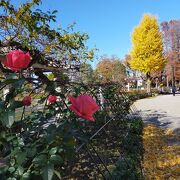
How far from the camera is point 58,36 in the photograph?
4.79 m

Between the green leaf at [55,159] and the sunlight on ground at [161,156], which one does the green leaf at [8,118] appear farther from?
the sunlight on ground at [161,156]

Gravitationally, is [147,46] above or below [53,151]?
above

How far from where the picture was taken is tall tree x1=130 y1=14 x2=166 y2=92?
37406mm

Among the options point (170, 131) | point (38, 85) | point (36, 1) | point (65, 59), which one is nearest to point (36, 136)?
point (38, 85)

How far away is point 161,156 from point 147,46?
32333 millimetres

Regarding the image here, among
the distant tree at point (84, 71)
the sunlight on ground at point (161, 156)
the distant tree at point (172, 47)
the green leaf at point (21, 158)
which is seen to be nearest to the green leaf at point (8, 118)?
the green leaf at point (21, 158)

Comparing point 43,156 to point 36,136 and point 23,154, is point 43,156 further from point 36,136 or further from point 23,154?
point 36,136

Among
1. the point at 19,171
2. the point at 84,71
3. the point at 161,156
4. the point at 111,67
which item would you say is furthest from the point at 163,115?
the point at 111,67

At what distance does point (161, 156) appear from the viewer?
6027 mm

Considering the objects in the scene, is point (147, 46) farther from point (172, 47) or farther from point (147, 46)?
point (172, 47)

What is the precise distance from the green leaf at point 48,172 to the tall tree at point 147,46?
119ft

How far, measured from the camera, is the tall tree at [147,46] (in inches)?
1473

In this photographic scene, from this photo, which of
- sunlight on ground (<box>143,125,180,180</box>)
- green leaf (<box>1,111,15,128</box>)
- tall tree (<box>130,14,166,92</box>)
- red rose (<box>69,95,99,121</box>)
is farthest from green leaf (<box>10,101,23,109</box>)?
tall tree (<box>130,14,166,92</box>)

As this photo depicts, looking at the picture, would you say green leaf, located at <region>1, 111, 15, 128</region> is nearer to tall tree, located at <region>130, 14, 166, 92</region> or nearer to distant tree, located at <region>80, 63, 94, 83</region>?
distant tree, located at <region>80, 63, 94, 83</region>
